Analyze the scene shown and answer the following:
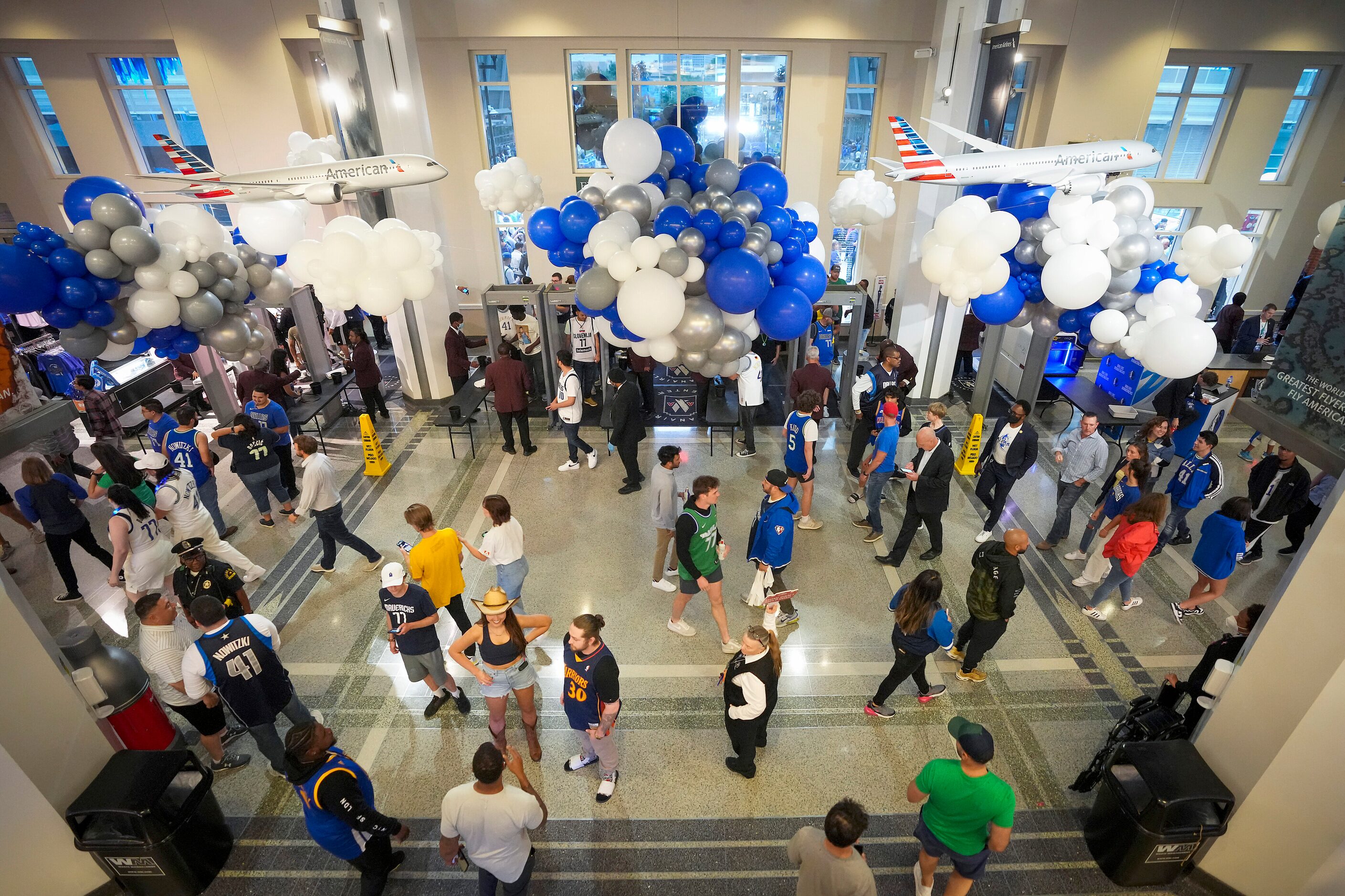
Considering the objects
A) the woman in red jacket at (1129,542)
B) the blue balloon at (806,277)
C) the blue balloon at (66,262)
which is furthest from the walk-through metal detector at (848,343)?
the blue balloon at (66,262)

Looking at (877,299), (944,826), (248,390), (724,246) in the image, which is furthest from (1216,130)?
(248,390)

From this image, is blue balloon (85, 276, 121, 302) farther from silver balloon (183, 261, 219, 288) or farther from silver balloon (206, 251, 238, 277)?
silver balloon (206, 251, 238, 277)

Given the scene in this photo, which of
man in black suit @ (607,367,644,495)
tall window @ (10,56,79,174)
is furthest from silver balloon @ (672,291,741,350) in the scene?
tall window @ (10,56,79,174)

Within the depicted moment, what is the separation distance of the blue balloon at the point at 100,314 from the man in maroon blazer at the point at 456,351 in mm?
4047

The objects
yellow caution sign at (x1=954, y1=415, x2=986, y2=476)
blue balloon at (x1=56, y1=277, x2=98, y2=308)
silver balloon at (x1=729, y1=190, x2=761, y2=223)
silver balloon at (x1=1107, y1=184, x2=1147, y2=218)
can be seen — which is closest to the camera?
silver balloon at (x1=729, y1=190, x2=761, y2=223)

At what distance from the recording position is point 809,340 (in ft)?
28.8

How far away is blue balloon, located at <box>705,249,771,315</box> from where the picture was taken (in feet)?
16.0

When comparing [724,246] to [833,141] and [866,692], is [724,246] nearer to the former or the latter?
[866,692]

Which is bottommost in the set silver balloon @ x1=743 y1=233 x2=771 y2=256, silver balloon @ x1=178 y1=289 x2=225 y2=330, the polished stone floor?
the polished stone floor

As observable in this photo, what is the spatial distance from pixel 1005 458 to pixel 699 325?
10.3ft

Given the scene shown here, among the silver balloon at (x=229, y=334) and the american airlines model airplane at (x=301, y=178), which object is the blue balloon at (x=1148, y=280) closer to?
the american airlines model airplane at (x=301, y=178)

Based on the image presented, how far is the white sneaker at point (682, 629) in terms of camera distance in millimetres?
5312

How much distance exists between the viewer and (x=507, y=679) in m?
3.93

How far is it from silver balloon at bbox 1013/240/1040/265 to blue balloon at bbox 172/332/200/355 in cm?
816
